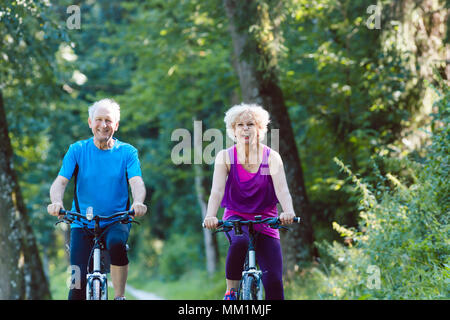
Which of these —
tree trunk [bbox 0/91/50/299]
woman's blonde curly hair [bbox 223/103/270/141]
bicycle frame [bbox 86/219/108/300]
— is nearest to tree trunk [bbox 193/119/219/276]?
tree trunk [bbox 0/91/50/299]

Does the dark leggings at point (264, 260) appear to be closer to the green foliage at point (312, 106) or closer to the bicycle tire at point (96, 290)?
the bicycle tire at point (96, 290)

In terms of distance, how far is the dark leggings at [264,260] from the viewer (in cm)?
540

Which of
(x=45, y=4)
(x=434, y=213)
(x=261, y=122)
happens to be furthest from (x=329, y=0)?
(x=261, y=122)

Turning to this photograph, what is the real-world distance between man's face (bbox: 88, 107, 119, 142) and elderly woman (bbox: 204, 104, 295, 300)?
3.03ft

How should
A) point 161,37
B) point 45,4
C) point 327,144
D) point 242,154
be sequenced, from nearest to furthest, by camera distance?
point 242,154, point 45,4, point 327,144, point 161,37

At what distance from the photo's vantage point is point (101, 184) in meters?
5.50

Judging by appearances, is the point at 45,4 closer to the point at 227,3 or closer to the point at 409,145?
the point at 227,3

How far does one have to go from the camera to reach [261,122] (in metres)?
5.63

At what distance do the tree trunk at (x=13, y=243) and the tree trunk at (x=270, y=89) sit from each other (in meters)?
4.31

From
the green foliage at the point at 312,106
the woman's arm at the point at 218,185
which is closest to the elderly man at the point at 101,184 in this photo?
Answer: the woman's arm at the point at 218,185

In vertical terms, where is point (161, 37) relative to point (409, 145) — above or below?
above
